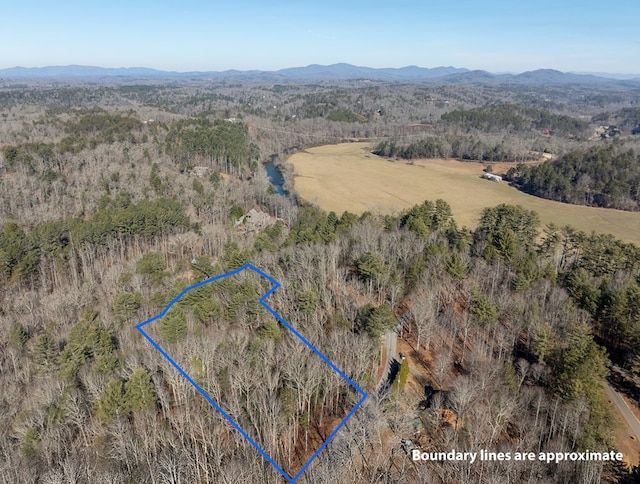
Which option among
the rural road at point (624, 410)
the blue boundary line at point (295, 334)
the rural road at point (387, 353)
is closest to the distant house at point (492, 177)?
the rural road at point (387, 353)

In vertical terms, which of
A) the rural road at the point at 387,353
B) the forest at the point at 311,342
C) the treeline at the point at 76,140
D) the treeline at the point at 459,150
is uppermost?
the treeline at the point at 76,140

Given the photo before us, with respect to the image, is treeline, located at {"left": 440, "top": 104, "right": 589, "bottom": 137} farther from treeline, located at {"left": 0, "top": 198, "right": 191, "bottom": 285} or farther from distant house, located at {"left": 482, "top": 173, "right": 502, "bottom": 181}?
treeline, located at {"left": 0, "top": 198, "right": 191, "bottom": 285}

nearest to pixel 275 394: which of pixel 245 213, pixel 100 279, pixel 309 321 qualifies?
pixel 309 321

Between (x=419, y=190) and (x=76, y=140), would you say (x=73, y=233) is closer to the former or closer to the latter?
(x=76, y=140)

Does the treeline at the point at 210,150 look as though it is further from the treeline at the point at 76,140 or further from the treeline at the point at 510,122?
the treeline at the point at 510,122

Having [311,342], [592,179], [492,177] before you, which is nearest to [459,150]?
[492,177]

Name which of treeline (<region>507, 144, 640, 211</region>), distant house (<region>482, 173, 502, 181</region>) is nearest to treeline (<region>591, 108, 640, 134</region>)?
treeline (<region>507, 144, 640, 211</region>)

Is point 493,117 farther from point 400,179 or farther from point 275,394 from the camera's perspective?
point 275,394

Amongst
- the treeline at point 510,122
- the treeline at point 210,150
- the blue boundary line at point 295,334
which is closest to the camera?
the blue boundary line at point 295,334
